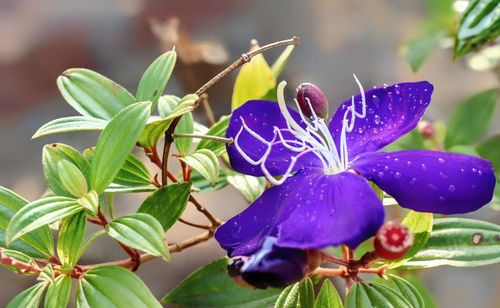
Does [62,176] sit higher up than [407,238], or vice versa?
[62,176]

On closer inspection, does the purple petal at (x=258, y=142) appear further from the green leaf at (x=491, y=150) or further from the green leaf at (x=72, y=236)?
the green leaf at (x=491, y=150)

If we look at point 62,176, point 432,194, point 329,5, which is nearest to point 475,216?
point 329,5

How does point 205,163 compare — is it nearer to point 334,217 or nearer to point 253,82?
point 334,217

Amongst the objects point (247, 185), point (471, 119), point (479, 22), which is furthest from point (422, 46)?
point (247, 185)

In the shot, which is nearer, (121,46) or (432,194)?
(432,194)

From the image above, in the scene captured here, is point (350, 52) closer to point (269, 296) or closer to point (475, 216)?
point (475, 216)

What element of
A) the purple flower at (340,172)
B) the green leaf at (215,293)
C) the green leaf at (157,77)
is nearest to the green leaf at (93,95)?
the green leaf at (157,77)

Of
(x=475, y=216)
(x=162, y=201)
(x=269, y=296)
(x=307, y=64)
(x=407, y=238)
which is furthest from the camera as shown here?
(x=307, y=64)
